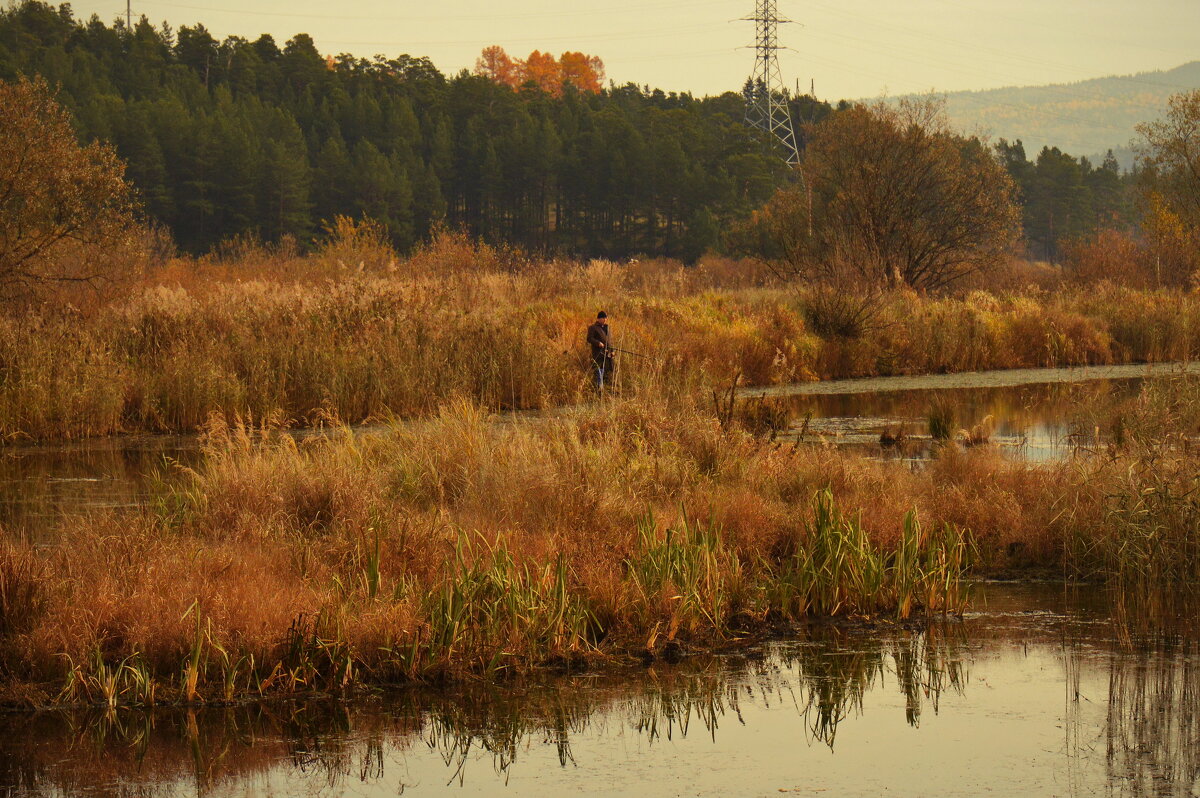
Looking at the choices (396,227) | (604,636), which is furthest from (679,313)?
(396,227)

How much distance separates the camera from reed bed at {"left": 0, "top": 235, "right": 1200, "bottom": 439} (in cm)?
1898

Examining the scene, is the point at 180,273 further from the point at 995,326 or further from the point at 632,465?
the point at 632,465

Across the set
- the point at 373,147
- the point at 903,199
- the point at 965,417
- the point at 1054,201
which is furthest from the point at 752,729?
the point at 1054,201

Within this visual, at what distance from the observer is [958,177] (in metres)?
38.2

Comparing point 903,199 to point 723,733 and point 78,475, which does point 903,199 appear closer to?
point 78,475

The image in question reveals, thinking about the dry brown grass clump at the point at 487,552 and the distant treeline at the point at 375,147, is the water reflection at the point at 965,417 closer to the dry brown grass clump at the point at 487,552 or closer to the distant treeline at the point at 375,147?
the dry brown grass clump at the point at 487,552

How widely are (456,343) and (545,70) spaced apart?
10567 cm

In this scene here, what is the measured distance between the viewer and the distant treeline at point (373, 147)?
2859 inches

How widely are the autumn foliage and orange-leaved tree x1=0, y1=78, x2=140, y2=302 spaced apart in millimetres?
98913

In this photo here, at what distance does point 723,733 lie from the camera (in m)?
7.16

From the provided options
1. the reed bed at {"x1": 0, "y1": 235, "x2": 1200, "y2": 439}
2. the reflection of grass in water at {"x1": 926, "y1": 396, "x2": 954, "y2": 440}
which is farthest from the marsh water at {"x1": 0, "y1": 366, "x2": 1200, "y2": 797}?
the reflection of grass in water at {"x1": 926, "y1": 396, "x2": 954, "y2": 440}

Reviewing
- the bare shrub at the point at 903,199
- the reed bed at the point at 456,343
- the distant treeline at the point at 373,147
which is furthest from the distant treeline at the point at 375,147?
the reed bed at the point at 456,343

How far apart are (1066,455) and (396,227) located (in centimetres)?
6763

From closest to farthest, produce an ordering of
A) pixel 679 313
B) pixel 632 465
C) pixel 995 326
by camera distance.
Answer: pixel 632 465, pixel 679 313, pixel 995 326
